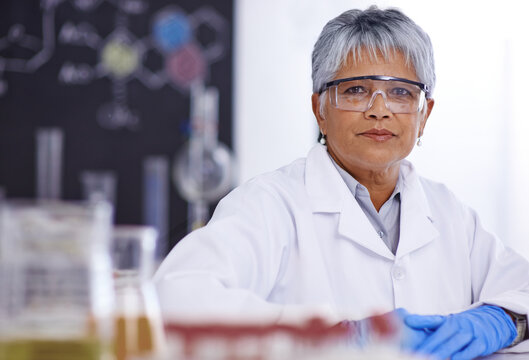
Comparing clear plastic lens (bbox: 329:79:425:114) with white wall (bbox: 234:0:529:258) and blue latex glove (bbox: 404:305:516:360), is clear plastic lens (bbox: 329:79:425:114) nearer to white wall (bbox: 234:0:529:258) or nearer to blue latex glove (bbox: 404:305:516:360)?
blue latex glove (bbox: 404:305:516:360)

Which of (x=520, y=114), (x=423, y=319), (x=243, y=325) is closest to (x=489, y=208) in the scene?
(x=520, y=114)

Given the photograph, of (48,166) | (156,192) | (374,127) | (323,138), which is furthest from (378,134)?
(48,166)

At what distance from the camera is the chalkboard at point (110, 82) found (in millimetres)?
3432

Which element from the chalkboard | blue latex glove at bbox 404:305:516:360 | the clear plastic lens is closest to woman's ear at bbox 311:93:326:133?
the clear plastic lens

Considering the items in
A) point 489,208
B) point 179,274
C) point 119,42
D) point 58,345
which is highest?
point 119,42

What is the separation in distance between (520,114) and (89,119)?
212 cm

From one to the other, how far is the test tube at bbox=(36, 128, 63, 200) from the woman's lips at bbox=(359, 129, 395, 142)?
2263 mm

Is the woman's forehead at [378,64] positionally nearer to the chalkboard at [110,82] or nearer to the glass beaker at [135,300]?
the glass beaker at [135,300]

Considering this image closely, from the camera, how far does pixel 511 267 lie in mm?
1666

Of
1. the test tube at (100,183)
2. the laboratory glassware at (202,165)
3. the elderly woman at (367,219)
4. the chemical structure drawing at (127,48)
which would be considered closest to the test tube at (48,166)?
the test tube at (100,183)

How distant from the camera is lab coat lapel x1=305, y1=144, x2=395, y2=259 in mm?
1528

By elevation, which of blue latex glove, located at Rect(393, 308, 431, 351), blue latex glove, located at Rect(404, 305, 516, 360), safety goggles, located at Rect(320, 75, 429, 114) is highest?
safety goggles, located at Rect(320, 75, 429, 114)

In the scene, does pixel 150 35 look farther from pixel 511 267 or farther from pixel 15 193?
pixel 511 267

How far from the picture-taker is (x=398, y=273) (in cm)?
153
